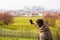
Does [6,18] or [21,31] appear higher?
[6,18]

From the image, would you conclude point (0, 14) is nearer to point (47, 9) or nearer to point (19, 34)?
point (19, 34)

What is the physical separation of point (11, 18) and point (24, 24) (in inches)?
14.3

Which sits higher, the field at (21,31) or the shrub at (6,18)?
the shrub at (6,18)

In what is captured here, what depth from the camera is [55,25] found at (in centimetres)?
456

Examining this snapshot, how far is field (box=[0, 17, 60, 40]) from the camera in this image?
4520 millimetres

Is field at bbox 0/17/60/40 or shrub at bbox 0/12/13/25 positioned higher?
shrub at bbox 0/12/13/25

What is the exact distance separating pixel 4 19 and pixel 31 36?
2.63ft

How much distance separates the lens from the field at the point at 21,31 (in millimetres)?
4520

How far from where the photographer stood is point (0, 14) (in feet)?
15.1

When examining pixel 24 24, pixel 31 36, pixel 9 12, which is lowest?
pixel 31 36

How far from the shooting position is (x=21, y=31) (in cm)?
461

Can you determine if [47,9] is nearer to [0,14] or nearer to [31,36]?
[31,36]

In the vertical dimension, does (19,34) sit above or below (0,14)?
below

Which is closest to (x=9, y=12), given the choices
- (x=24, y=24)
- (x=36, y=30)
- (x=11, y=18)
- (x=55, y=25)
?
(x=11, y=18)
